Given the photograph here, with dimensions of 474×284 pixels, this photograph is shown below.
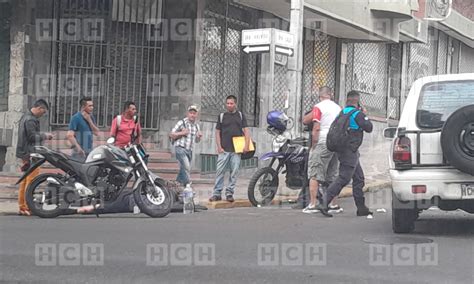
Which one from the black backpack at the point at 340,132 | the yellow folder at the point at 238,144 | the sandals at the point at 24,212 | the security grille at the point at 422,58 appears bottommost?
the sandals at the point at 24,212

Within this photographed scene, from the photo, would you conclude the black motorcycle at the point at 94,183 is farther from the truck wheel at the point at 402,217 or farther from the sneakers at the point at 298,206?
the truck wheel at the point at 402,217

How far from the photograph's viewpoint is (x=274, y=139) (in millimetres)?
11062

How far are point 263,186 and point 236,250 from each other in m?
4.29

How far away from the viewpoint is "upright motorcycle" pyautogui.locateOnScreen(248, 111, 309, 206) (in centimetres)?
1089

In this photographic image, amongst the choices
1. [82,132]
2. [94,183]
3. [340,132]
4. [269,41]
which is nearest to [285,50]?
[269,41]

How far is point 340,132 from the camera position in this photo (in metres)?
9.12

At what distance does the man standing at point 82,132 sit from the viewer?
1028 cm

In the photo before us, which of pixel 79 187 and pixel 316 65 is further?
pixel 316 65

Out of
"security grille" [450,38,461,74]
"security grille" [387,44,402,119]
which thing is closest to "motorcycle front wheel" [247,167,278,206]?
"security grille" [387,44,402,119]

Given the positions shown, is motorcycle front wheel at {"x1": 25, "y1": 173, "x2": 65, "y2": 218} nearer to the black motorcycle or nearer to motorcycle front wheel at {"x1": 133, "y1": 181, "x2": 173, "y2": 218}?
the black motorcycle

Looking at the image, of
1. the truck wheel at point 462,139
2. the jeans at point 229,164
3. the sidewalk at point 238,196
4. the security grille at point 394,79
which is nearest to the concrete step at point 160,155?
the sidewalk at point 238,196

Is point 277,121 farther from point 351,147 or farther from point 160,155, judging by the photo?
point 160,155

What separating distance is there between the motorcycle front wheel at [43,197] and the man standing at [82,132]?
849 mm

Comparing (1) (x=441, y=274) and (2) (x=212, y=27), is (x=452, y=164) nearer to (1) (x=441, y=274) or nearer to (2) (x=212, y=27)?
(1) (x=441, y=274)
